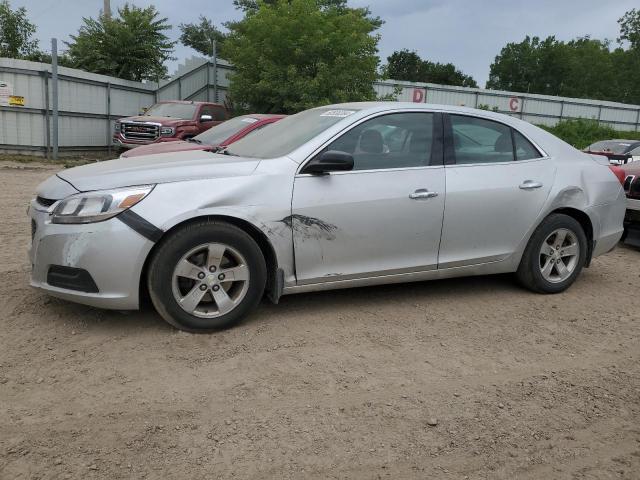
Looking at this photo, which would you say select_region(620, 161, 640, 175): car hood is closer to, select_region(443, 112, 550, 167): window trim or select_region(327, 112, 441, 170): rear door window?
select_region(443, 112, 550, 167): window trim

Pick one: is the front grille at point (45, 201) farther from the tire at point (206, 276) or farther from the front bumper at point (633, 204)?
the front bumper at point (633, 204)

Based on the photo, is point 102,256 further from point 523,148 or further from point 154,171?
point 523,148

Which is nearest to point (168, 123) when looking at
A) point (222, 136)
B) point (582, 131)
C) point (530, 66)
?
point (222, 136)

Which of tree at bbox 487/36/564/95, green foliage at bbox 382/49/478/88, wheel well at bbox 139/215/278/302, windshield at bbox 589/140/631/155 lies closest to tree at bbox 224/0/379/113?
windshield at bbox 589/140/631/155

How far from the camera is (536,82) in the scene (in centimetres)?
8594

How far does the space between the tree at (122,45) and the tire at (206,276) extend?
69.6 ft

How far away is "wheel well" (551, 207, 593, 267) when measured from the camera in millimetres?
5157

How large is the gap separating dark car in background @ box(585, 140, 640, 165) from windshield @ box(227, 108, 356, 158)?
1061 centimetres

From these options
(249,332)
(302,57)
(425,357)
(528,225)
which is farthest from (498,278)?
(302,57)

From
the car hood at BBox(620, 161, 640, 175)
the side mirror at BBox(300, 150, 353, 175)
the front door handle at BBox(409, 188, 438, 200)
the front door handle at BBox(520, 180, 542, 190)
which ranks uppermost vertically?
the car hood at BBox(620, 161, 640, 175)

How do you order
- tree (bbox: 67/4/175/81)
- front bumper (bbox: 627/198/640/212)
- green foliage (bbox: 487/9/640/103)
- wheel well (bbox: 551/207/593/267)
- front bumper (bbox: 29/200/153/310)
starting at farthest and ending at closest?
green foliage (bbox: 487/9/640/103) < tree (bbox: 67/4/175/81) < front bumper (bbox: 627/198/640/212) < wheel well (bbox: 551/207/593/267) < front bumper (bbox: 29/200/153/310)

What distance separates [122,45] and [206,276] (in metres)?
21.5

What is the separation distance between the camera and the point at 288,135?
4.67m

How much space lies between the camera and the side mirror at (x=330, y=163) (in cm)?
411
